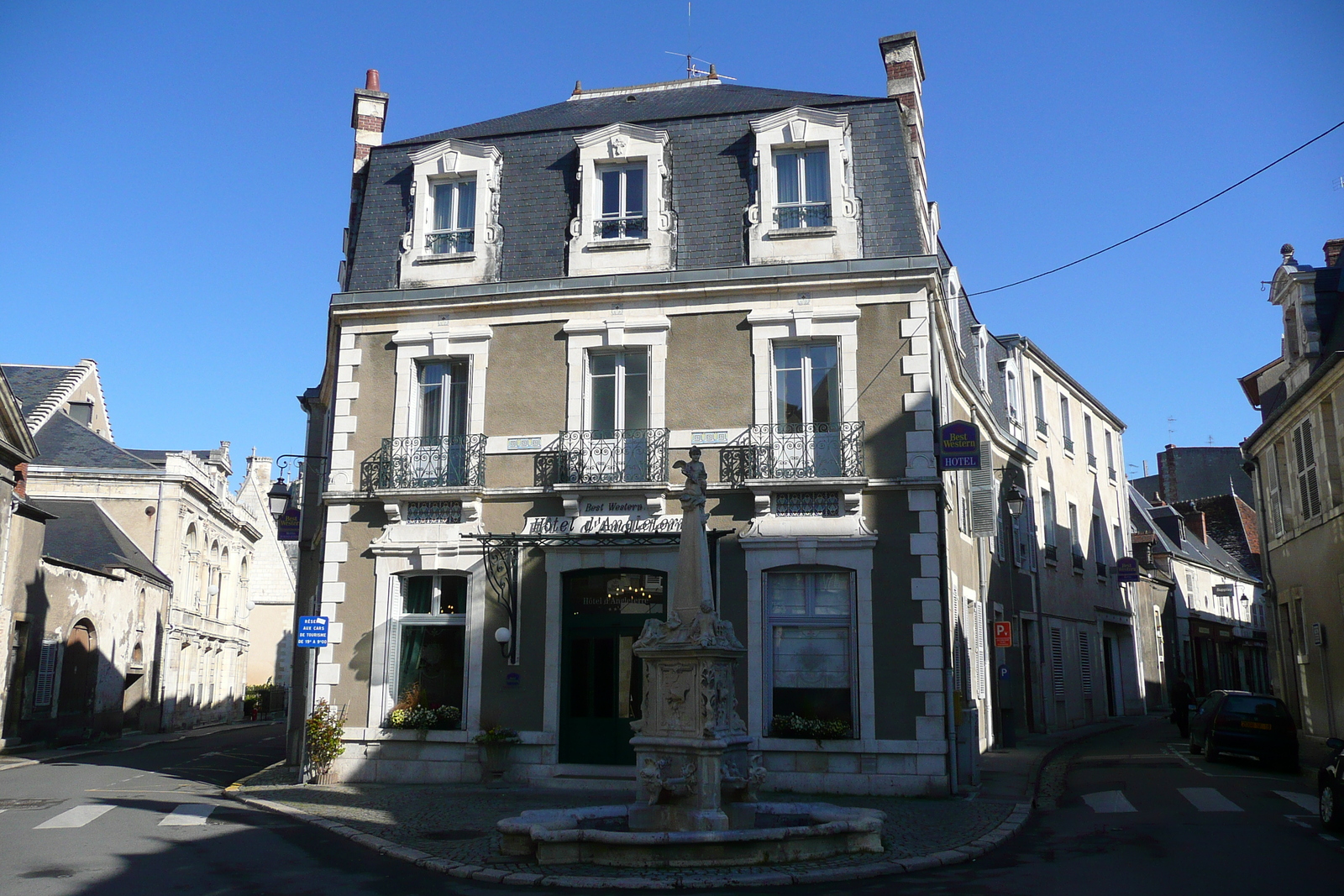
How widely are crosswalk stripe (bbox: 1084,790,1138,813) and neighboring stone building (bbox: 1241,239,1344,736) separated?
29.2ft

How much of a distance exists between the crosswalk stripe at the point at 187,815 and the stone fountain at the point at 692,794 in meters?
4.91

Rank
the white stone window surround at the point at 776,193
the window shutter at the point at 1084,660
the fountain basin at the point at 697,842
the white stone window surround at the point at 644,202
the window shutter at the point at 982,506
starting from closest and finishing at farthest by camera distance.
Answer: the fountain basin at the point at 697,842, the white stone window surround at the point at 776,193, the white stone window surround at the point at 644,202, the window shutter at the point at 982,506, the window shutter at the point at 1084,660

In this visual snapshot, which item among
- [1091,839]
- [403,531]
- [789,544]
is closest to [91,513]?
[403,531]

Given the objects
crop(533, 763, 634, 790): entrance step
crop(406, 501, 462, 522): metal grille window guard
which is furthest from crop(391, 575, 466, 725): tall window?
crop(533, 763, 634, 790): entrance step

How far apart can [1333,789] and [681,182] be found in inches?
483

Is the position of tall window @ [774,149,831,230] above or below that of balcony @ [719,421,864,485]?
above

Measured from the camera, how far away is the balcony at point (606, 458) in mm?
16516

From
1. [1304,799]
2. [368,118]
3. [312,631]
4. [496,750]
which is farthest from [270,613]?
[1304,799]

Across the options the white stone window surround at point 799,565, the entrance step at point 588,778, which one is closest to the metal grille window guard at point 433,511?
the entrance step at point 588,778

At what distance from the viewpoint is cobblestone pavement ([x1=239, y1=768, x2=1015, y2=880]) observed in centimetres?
993

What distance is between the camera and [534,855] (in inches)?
395

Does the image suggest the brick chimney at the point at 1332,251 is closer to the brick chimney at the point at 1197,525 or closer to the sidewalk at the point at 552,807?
the sidewalk at the point at 552,807

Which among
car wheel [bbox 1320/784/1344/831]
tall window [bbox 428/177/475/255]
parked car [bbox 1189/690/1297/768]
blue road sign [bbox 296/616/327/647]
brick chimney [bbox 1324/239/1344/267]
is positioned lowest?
car wheel [bbox 1320/784/1344/831]

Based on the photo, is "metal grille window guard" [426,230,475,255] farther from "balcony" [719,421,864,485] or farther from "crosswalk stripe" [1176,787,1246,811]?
"crosswalk stripe" [1176,787,1246,811]
